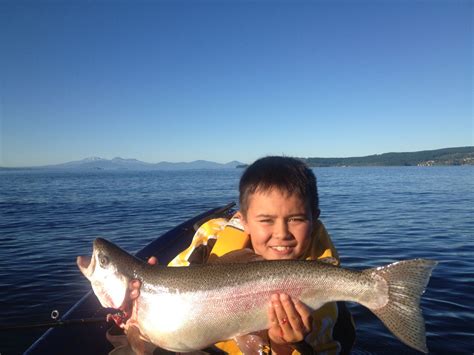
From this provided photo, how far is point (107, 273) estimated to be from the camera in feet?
12.9

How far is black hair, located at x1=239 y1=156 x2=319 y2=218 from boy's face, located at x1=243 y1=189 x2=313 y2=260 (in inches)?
3.4

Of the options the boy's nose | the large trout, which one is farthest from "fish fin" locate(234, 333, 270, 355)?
the boy's nose

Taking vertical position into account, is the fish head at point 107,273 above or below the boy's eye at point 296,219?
below

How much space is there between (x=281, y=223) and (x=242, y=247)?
2.58 ft

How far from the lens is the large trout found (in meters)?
3.54

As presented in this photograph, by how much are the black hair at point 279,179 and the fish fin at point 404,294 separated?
45.5 inches

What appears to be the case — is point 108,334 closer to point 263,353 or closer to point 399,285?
point 263,353

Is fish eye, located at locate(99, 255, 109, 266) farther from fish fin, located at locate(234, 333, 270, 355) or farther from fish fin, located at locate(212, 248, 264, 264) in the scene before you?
fish fin, located at locate(234, 333, 270, 355)

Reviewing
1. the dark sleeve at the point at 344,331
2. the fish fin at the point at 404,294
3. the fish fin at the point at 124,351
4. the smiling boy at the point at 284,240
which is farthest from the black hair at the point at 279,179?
the fish fin at the point at 124,351

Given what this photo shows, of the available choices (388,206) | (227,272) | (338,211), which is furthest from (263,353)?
(388,206)

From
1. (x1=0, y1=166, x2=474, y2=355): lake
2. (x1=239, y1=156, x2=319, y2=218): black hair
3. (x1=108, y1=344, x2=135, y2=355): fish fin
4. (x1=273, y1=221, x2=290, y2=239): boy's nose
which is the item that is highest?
(x1=239, y1=156, x2=319, y2=218): black hair

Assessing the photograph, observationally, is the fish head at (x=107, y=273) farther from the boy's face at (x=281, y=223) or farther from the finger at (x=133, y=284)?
the boy's face at (x=281, y=223)

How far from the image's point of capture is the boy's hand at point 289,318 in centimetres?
347

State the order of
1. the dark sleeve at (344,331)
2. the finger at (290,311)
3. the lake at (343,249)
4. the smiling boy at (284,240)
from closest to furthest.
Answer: the finger at (290,311) → the smiling boy at (284,240) → the dark sleeve at (344,331) → the lake at (343,249)
